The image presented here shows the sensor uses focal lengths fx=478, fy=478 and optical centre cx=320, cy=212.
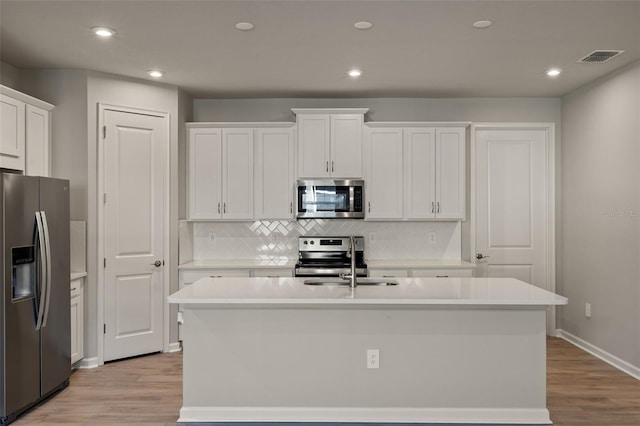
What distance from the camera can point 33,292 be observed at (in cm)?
329

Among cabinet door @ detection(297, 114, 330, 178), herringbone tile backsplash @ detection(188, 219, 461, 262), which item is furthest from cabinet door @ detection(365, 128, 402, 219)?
cabinet door @ detection(297, 114, 330, 178)

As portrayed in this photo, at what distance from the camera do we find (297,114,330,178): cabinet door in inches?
196

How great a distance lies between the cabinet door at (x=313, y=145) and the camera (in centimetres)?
498

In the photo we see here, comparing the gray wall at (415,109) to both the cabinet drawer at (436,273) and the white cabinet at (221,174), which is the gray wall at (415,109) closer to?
the white cabinet at (221,174)

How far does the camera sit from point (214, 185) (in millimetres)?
5062

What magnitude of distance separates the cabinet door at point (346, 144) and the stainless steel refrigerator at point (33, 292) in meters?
2.51

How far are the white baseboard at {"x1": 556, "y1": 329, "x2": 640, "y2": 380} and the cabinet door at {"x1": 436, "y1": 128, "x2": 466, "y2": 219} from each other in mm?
1711

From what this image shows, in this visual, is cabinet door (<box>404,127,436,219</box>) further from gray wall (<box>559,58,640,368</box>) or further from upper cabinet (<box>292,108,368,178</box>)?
gray wall (<box>559,58,640,368</box>)

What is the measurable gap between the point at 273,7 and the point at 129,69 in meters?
1.91

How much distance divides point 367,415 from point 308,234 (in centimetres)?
255

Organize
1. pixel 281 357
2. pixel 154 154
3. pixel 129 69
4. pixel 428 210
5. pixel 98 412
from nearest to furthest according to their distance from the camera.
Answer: pixel 281 357
pixel 98 412
pixel 129 69
pixel 154 154
pixel 428 210

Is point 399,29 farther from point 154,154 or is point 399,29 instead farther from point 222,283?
point 154,154

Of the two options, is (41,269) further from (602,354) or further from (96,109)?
(602,354)

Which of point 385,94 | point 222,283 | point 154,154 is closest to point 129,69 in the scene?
point 154,154
